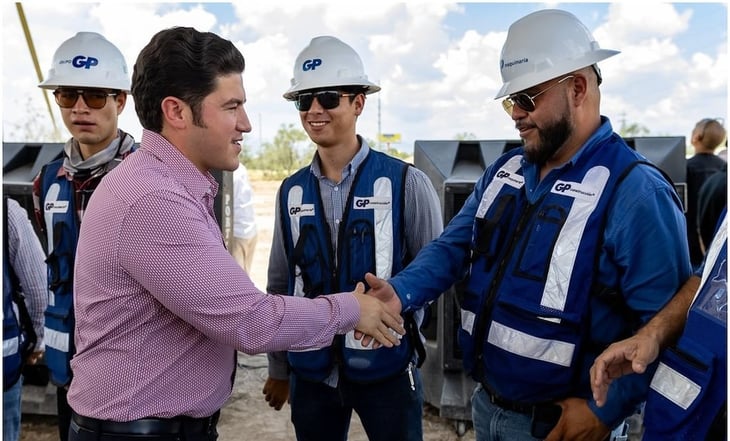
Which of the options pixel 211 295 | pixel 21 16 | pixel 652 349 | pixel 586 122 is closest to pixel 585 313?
pixel 652 349

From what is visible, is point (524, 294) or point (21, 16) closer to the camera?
point (524, 294)

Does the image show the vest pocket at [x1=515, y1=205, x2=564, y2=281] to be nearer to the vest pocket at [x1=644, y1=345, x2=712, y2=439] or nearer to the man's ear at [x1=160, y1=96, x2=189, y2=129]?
the vest pocket at [x1=644, y1=345, x2=712, y2=439]

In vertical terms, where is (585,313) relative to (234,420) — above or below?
above

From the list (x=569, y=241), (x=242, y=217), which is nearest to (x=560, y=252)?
(x=569, y=241)

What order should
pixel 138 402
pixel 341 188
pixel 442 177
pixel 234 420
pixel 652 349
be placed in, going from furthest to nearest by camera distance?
1. pixel 234 420
2. pixel 442 177
3. pixel 341 188
4. pixel 138 402
5. pixel 652 349

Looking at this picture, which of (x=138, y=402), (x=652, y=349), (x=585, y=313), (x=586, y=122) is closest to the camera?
(x=652, y=349)

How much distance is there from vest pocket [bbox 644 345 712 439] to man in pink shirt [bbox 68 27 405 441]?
0.92 metres

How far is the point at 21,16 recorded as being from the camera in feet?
23.2

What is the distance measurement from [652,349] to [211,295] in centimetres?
115

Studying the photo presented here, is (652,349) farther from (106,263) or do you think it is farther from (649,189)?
(106,263)

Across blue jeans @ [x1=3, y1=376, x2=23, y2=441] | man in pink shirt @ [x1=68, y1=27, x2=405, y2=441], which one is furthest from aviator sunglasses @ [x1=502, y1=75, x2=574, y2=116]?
blue jeans @ [x1=3, y1=376, x2=23, y2=441]

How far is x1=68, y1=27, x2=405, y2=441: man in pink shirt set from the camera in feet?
5.26

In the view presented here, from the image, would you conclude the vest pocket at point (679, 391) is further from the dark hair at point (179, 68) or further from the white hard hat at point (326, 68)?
the white hard hat at point (326, 68)

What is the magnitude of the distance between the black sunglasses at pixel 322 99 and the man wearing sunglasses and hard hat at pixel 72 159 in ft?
2.93
